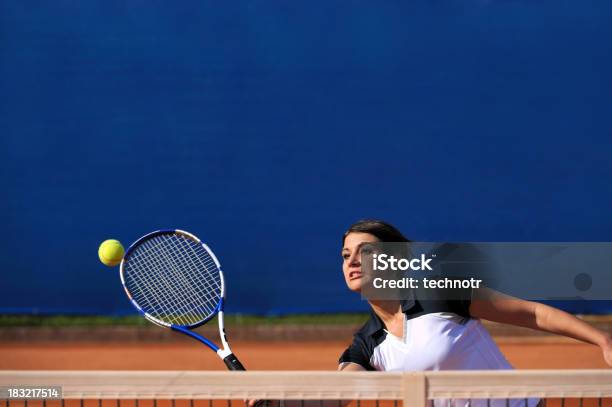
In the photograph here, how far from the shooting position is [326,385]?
187cm

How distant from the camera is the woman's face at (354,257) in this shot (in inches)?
88.8

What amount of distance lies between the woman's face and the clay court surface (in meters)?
2.68

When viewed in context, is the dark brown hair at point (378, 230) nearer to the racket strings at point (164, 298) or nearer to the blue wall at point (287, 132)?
the racket strings at point (164, 298)

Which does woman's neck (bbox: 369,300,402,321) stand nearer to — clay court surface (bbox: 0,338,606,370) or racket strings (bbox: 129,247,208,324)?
racket strings (bbox: 129,247,208,324)

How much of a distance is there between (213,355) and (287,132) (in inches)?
57.6

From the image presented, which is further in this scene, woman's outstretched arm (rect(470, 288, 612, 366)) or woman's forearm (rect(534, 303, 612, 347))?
woman's outstretched arm (rect(470, 288, 612, 366))

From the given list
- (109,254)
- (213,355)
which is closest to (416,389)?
(109,254)

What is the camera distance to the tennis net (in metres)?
1.84

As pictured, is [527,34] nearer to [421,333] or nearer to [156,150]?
[156,150]

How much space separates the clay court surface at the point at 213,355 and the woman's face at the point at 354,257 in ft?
8.80

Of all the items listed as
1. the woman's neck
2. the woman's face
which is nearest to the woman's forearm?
the woman's neck

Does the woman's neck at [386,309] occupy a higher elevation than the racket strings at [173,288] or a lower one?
lower

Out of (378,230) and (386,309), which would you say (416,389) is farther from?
(378,230)

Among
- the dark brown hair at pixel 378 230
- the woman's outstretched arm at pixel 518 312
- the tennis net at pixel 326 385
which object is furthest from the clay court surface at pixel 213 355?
the tennis net at pixel 326 385
